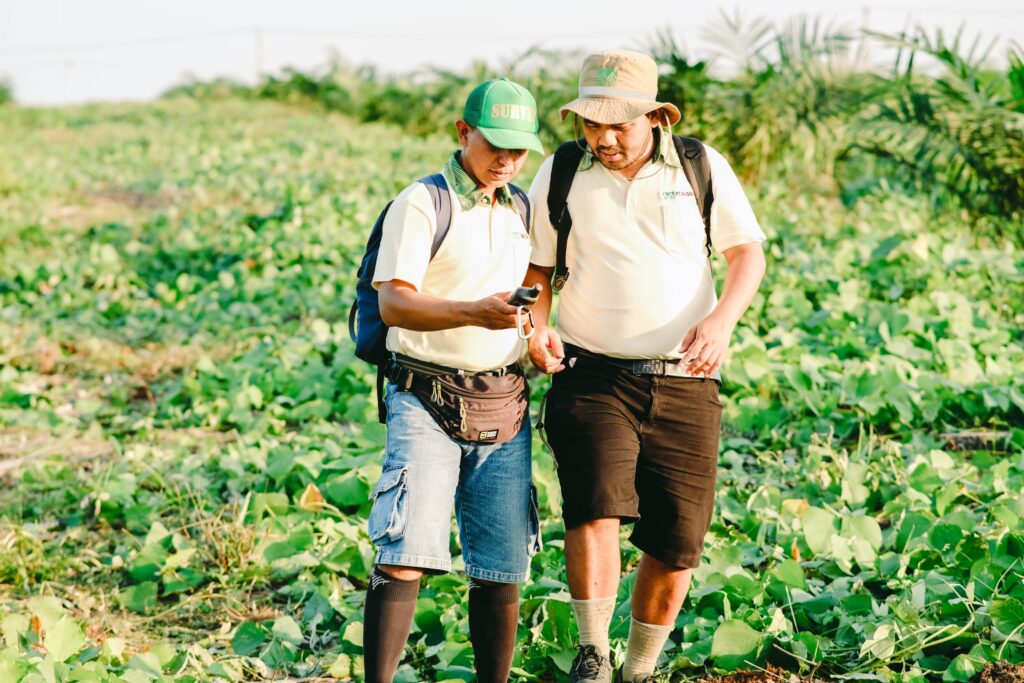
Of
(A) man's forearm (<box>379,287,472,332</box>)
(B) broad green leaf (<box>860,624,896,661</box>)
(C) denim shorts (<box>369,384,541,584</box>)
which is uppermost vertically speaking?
(A) man's forearm (<box>379,287,472,332</box>)

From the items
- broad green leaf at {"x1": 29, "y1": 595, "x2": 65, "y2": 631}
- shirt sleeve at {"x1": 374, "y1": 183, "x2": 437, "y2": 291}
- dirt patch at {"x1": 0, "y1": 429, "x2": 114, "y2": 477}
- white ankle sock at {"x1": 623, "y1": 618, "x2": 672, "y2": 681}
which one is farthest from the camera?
dirt patch at {"x1": 0, "y1": 429, "x2": 114, "y2": 477}

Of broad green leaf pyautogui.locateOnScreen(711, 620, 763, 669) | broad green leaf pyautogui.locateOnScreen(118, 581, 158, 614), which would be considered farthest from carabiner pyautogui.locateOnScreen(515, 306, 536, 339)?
broad green leaf pyautogui.locateOnScreen(118, 581, 158, 614)

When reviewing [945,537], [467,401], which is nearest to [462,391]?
[467,401]

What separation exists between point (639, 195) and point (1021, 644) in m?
1.58

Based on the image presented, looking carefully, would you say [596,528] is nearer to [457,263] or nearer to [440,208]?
[457,263]

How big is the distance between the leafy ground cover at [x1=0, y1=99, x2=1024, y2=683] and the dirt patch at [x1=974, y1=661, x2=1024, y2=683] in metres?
0.05

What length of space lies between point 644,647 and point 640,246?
3.66 feet

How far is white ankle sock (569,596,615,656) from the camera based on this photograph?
2.97 metres

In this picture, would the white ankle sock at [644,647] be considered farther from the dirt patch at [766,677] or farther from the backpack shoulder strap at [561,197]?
the backpack shoulder strap at [561,197]

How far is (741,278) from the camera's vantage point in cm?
298

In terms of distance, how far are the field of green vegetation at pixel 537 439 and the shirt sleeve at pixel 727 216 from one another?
3.60 ft

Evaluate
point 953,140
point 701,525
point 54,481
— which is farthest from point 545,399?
point 953,140

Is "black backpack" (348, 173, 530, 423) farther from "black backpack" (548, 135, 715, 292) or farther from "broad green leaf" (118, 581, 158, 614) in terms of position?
"broad green leaf" (118, 581, 158, 614)

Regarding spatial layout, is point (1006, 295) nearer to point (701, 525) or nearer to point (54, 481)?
point (701, 525)
